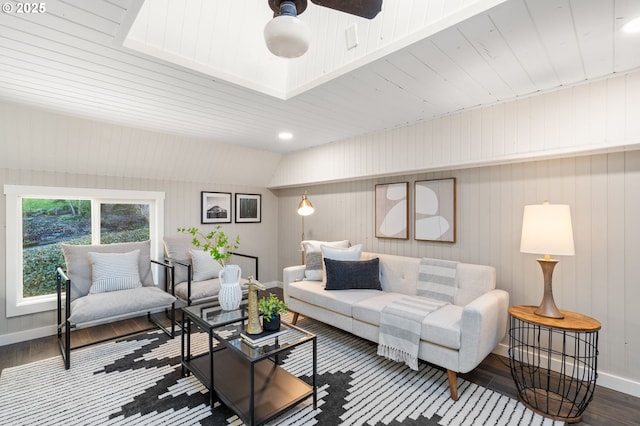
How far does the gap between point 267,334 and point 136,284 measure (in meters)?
1.96

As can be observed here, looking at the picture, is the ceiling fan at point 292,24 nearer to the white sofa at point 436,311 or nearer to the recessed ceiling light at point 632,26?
the recessed ceiling light at point 632,26

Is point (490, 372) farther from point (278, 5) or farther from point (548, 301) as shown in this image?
point (278, 5)

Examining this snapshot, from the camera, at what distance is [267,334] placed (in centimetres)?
206

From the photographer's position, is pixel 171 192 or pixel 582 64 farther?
pixel 171 192

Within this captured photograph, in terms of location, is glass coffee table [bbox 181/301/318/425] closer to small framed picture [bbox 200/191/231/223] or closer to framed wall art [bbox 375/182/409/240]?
framed wall art [bbox 375/182/409/240]

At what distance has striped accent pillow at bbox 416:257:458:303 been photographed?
2.82 meters

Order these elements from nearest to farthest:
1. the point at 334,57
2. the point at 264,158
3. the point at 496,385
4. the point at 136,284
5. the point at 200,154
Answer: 1. the point at 334,57
2. the point at 496,385
3. the point at 136,284
4. the point at 200,154
5. the point at 264,158

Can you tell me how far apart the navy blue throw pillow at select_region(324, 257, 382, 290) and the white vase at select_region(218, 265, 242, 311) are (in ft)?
3.46

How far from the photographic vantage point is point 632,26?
59.5 inches

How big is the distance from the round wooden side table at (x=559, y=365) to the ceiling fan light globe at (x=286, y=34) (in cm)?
220

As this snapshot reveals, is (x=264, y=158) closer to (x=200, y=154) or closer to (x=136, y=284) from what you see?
(x=200, y=154)

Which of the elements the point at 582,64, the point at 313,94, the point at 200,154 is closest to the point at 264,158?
the point at 200,154

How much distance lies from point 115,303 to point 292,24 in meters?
2.82

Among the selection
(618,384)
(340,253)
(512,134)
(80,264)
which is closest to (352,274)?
(340,253)
